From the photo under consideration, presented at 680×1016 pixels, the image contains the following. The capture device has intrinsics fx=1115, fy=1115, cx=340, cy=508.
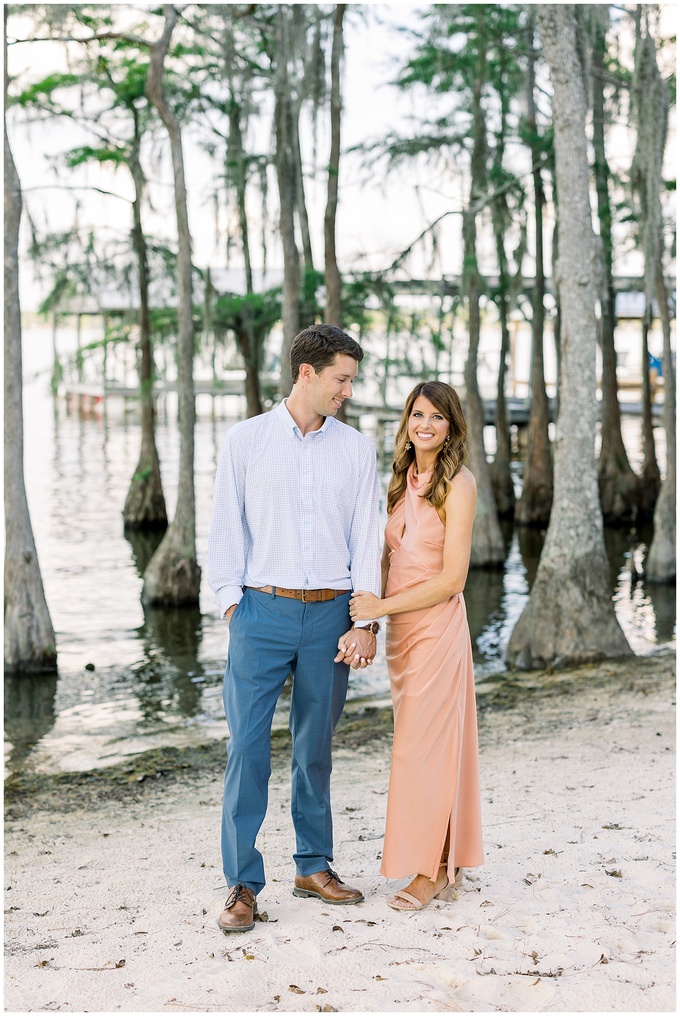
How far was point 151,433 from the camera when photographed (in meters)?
21.6

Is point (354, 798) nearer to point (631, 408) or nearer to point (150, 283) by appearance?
point (150, 283)

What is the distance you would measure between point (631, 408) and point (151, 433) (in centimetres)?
2000

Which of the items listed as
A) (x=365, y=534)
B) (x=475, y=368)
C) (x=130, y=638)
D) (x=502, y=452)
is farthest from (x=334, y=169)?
(x=365, y=534)

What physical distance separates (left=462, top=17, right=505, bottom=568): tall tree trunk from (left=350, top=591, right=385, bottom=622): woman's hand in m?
13.1

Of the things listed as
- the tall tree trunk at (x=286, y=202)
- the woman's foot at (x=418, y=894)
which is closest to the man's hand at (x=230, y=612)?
the woman's foot at (x=418, y=894)

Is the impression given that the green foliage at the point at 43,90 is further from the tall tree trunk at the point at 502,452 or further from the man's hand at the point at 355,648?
the man's hand at the point at 355,648

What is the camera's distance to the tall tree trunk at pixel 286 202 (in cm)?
1498

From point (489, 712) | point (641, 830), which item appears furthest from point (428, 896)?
point (489, 712)

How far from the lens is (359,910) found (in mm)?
3980

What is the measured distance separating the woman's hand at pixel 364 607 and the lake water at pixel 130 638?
4708mm

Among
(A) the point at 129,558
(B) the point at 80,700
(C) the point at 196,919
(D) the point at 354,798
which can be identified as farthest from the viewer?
(A) the point at 129,558

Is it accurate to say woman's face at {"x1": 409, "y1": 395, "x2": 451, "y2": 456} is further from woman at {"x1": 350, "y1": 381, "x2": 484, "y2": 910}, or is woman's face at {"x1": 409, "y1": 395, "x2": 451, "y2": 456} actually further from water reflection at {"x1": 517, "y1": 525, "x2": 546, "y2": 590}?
water reflection at {"x1": 517, "y1": 525, "x2": 546, "y2": 590}

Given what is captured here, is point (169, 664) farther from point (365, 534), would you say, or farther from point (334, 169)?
point (365, 534)

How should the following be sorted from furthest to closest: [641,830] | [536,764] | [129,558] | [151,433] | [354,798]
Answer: [151,433], [129,558], [536,764], [354,798], [641,830]
